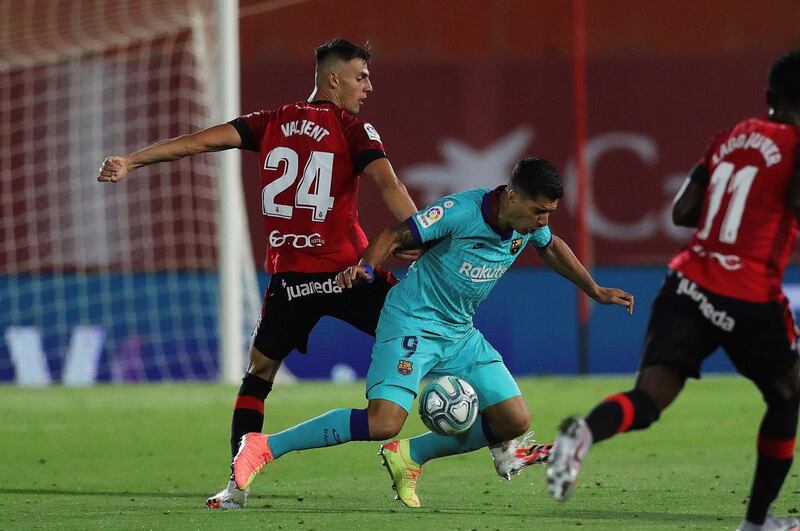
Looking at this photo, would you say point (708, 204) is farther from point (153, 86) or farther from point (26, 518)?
point (153, 86)

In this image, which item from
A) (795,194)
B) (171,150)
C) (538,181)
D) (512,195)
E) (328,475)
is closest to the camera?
(795,194)

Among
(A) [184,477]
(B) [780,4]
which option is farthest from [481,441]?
(B) [780,4]

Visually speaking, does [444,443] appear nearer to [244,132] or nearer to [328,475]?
[328,475]

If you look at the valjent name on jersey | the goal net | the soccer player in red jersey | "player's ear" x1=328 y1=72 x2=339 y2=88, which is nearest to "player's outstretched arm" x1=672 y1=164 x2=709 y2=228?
the soccer player in red jersey

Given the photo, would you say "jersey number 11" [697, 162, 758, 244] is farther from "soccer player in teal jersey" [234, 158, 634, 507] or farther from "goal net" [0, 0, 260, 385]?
"goal net" [0, 0, 260, 385]

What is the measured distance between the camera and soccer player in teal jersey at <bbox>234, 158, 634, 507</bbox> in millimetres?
5977

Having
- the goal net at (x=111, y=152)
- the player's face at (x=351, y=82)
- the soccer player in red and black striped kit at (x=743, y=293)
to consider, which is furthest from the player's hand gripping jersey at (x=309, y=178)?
the goal net at (x=111, y=152)

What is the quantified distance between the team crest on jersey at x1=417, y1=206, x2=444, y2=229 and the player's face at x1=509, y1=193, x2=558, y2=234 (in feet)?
0.93

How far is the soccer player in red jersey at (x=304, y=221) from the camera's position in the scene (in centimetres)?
658

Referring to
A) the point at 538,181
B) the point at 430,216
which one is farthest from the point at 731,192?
the point at 430,216

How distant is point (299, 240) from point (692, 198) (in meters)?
2.10

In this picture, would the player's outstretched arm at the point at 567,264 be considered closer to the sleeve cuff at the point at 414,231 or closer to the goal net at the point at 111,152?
the sleeve cuff at the point at 414,231

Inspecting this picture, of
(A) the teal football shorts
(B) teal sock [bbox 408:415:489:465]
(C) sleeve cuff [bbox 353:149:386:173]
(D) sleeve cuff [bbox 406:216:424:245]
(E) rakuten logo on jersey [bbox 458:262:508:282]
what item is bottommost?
(B) teal sock [bbox 408:415:489:465]

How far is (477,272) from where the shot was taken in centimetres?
619
